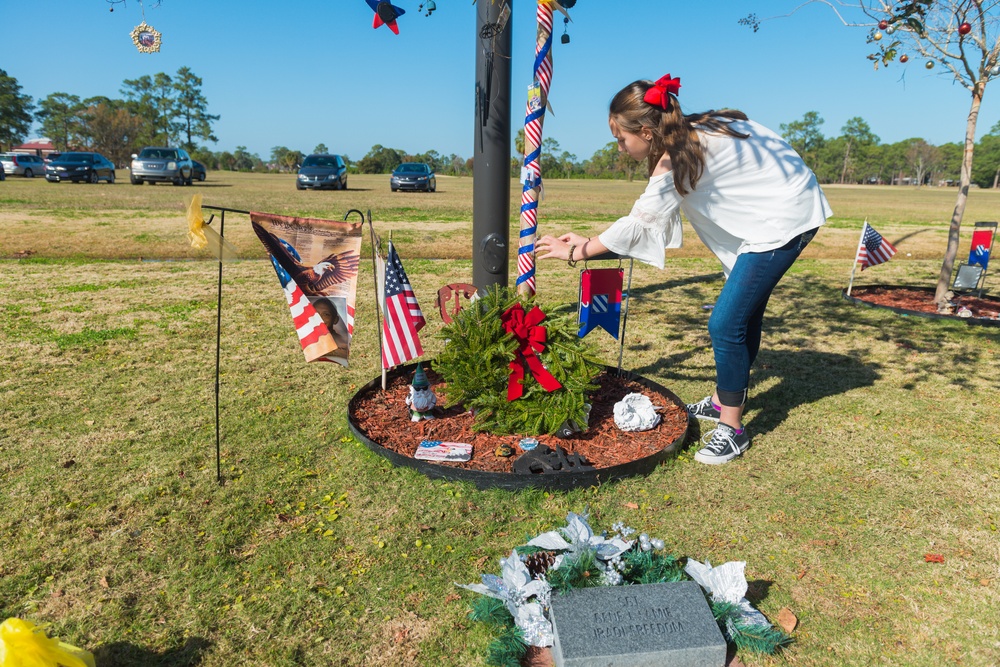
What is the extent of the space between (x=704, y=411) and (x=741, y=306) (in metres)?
1.18

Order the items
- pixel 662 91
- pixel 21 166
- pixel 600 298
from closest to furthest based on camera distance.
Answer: pixel 662 91 → pixel 600 298 → pixel 21 166

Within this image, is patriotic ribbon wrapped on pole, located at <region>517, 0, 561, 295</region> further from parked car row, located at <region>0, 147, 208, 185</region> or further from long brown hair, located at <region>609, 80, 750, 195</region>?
parked car row, located at <region>0, 147, 208, 185</region>

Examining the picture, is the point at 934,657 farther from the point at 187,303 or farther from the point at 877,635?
the point at 187,303

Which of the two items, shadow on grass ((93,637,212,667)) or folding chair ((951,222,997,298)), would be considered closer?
shadow on grass ((93,637,212,667))

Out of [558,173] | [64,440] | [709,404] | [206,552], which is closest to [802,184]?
[709,404]

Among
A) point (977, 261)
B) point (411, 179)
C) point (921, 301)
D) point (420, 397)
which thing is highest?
point (411, 179)

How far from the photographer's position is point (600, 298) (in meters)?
4.30

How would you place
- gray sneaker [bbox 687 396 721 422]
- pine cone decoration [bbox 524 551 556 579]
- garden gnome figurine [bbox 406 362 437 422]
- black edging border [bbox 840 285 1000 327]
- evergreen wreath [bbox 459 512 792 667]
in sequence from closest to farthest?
evergreen wreath [bbox 459 512 792 667] → pine cone decoration [bbox 524 551 556 579] → garden gnome figurine [bbox 406 362 437 422] → gray sneaker [bbox 687 396 721 422] → black edging border [bbox 840 285 1000 327]

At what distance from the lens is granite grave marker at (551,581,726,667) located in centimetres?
212

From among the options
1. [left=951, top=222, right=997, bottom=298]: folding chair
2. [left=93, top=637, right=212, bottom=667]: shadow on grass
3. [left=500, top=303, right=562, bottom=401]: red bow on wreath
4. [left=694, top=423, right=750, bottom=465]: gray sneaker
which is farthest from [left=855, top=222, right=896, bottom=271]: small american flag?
[left=93, top=637, right=212, bottom=667]: shadow on grass

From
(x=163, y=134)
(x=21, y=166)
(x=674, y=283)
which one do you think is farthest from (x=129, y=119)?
(x=674, y=283)

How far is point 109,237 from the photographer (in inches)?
456

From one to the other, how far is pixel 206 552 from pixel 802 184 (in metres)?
3.35

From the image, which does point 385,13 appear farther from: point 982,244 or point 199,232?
point 982,244
